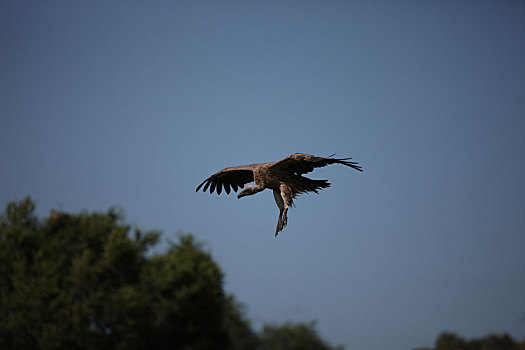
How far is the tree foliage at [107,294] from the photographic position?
174 feet

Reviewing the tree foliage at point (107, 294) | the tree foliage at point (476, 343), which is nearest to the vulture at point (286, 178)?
the tree foliage at point (107, 294)

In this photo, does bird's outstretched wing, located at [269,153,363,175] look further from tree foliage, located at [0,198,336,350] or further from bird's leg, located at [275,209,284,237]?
tree foliage, located at [0,198,336,350]

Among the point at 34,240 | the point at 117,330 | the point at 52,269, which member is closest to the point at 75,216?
the point at 34,240

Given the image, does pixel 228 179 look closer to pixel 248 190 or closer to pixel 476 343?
pixel 248 190

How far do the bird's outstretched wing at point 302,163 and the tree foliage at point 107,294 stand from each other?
45.0m

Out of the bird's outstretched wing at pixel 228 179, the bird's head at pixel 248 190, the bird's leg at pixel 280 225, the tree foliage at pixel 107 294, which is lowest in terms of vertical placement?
the bird's leg at pixel 280 225

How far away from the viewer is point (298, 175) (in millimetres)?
10203

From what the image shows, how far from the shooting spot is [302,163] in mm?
10078

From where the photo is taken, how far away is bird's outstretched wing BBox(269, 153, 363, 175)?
368 inches

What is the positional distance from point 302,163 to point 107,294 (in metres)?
47.9

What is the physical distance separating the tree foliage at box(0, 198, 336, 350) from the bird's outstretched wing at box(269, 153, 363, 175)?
148 feet

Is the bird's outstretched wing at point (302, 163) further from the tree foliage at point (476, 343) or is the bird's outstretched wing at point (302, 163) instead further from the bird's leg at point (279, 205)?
the tree foliage at point (476, 343)

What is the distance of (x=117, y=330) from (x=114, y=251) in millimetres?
6643

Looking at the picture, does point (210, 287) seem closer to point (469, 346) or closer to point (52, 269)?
point (52, 269)
